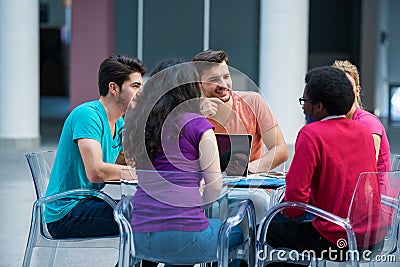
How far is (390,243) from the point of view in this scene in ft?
11.5

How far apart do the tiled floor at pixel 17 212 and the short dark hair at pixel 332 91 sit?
3.43 ft

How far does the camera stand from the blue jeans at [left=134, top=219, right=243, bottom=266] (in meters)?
3.09

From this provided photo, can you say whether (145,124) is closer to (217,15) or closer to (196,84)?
(196,84)

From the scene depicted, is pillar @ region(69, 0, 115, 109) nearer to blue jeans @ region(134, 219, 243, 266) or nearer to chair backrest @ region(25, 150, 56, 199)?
chair backrest @ region(25, 150, 56, 199)

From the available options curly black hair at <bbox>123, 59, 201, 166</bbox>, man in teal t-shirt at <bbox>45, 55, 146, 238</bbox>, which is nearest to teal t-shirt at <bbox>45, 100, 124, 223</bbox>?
man in teal t-shirt at <bbox>45, 55, 146, 238</bbox>

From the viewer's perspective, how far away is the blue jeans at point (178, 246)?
309 centimetres

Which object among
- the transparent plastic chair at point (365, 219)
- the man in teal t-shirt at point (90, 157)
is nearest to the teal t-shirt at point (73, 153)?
the man in teal t-shirt at point (90, 157)

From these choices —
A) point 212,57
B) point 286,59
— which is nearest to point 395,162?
point 212,57

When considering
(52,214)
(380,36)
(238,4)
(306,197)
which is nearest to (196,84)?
(306,197)

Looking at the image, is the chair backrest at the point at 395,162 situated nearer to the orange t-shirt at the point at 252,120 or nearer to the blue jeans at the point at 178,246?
the orange t-shirt at the point at 252,120

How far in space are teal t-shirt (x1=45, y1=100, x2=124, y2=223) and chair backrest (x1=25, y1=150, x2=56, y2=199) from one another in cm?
14

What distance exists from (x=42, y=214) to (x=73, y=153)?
34 cm

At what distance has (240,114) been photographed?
15.0 feet

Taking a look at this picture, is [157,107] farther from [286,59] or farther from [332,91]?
[286,59]
